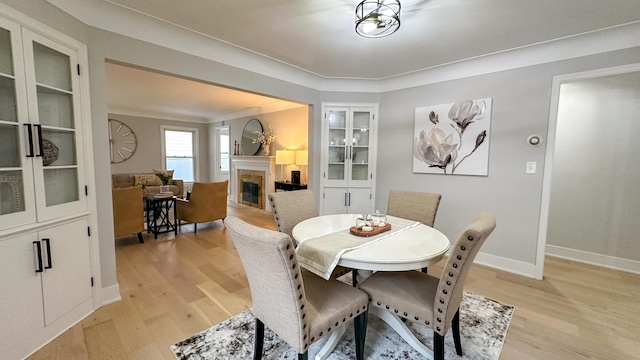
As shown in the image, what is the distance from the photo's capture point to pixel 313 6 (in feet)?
6.54

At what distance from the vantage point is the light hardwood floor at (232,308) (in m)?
1.75

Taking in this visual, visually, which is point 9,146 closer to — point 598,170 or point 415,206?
point 415,206

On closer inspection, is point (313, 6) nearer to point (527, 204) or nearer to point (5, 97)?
point (5, 97)

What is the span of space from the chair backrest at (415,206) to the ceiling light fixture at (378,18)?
1.50 metres

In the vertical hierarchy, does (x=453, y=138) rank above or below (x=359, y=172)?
above

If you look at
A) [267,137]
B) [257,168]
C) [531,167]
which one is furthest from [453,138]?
[257,168]

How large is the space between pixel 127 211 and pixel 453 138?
4.37 m

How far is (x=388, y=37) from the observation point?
2492mm

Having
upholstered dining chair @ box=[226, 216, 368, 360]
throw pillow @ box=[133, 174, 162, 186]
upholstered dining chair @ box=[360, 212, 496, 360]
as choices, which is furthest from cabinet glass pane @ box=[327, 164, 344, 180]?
throw pillow @ box=[133, 174, 162, 186]

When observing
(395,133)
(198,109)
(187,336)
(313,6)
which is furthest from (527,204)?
(198,109)

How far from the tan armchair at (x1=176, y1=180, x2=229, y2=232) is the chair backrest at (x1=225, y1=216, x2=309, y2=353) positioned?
322 cm

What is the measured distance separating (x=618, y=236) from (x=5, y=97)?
5.73m

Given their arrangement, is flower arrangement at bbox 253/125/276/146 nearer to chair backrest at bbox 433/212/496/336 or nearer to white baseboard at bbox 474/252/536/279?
white baseboard at bbox 474/252/536/279

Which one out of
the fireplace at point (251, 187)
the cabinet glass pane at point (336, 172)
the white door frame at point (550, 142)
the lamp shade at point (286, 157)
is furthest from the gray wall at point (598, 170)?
the fireplace at point (251, 187)
